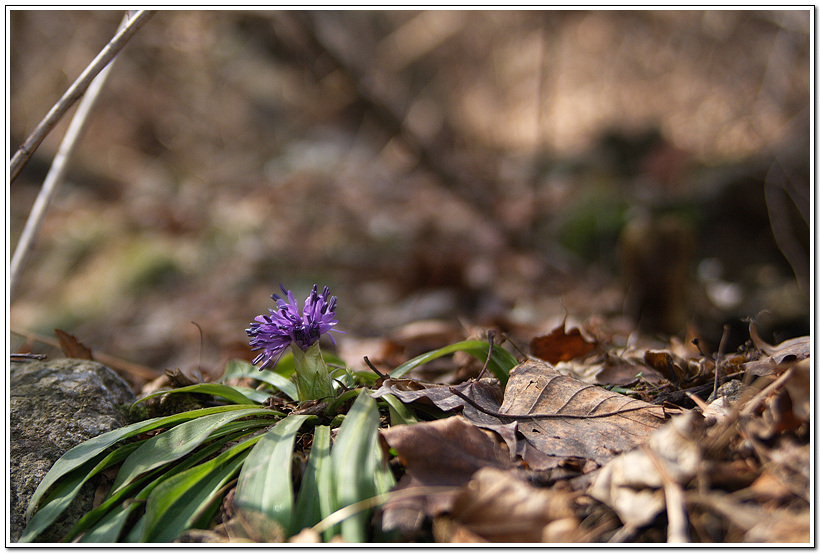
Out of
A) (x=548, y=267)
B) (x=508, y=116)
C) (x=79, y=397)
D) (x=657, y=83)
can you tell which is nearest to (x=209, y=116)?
(x=508, y=116)

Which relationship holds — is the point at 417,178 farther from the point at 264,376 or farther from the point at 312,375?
the point at 312,375

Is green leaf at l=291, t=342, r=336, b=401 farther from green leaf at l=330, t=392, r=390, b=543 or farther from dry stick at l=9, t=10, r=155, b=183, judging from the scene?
dry stick at l=9, t=10, r=155, b=183

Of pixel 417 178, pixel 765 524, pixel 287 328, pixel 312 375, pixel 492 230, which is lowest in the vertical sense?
pixel 765 524

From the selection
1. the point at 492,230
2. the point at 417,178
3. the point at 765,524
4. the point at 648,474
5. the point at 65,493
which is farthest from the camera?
the point at 417,178

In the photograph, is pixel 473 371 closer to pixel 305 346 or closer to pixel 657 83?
pixel 305 346

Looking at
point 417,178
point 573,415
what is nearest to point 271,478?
point 573,415

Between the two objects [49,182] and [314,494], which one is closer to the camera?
[314,494]
